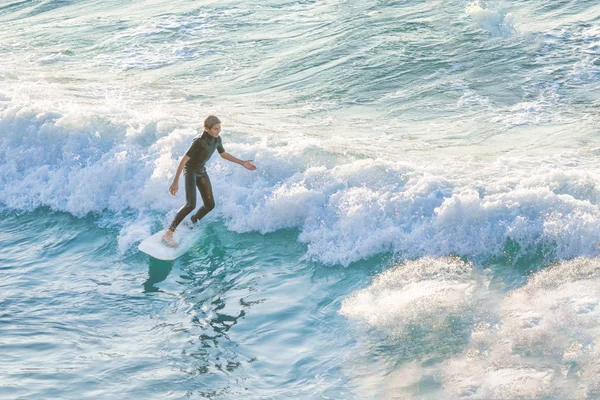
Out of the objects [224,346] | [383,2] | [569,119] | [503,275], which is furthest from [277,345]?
[383,2]

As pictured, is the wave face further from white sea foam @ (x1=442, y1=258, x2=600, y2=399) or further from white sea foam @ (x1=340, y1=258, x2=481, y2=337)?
white sea foam @ (x1=442, y1=258, x2=600, y2=399)

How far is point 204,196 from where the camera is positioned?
10.8m

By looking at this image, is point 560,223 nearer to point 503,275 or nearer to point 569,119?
point 503,275

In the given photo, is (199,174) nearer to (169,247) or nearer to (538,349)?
(169,247)

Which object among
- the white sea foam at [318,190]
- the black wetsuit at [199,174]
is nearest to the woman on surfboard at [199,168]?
the black wetsuit at [199,174]

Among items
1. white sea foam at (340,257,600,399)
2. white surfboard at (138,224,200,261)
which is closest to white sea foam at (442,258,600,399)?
white sea foam at (340,257,600,399)

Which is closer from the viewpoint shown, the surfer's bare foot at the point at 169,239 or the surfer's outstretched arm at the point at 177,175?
the surfer's outstretched arm at the point at 177,175

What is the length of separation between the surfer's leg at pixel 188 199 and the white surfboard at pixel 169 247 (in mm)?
198

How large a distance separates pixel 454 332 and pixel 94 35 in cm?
1623

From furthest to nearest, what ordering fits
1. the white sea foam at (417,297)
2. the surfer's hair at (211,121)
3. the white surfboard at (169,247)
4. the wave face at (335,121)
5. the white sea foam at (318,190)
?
the white surfboard at (169,247)
the wave face at (335,121)
the surfer's hair at (211,121)
the white sea foam at (318,190)
the white sea foam at (417,297)

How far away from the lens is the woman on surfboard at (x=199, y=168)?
1020cm

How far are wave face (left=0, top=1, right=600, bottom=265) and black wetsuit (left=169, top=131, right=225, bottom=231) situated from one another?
685 mm

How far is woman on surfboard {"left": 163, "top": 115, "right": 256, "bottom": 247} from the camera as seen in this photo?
10.2m

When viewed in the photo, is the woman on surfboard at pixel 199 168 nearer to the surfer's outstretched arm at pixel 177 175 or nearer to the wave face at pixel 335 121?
the surfer's outstretched arm at pixel 177 175
